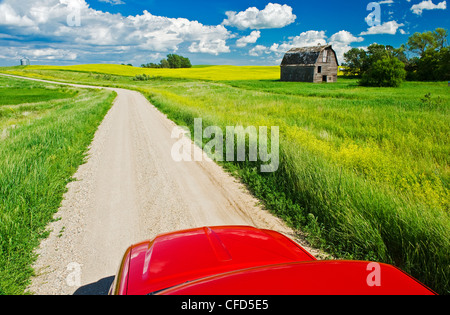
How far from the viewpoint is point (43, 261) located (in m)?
3.50

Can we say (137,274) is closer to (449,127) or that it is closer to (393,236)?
(393,236)

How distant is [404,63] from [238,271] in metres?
77.9

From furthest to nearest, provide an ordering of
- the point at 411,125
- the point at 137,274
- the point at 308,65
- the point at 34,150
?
the point at 308,65 < the point at 411,125 < the point at 34,150 < the point at 137,274

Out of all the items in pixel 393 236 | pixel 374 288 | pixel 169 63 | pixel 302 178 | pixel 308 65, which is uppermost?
pixel 169 63

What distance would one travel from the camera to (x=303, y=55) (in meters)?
57.8

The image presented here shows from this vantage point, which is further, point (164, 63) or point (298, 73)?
point (164, 63)

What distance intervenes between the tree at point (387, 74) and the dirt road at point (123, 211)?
44.9 m

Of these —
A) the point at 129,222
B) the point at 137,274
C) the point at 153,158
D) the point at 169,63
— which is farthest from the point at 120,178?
the point at 169,63

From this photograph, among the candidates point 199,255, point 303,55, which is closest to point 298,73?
point 303,55

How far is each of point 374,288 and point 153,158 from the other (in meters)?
7.28

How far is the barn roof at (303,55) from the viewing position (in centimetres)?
5566

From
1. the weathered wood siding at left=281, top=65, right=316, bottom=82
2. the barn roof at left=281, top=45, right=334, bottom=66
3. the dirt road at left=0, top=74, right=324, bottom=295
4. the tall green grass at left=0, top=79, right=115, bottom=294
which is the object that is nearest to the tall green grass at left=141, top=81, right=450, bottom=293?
the dirt road at left=0, top=74, right=324, bottom=295
